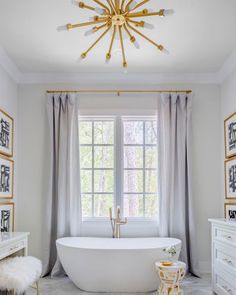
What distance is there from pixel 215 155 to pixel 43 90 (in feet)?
8.39

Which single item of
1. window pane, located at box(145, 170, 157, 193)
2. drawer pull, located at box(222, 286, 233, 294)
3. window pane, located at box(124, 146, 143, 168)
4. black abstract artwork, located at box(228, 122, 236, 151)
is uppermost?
black abstract artwork, located at box(228, 122, 236, 151)

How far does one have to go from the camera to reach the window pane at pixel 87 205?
5.48 meters

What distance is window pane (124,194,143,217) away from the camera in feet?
18.0

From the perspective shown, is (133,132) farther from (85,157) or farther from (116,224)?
(116,224)

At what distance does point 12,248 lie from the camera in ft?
12.1

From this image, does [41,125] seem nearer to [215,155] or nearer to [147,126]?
[147,126]

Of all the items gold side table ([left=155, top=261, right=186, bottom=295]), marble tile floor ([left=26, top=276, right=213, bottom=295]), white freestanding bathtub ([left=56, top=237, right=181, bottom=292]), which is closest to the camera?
gold side table ([left=155, top=261, right=186, bottom=295])

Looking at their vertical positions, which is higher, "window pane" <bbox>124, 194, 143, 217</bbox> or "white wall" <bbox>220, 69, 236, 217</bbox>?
"white wall" <bbox>220, 69, 236, 217</bbox>

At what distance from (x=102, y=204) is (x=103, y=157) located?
0.65 metres

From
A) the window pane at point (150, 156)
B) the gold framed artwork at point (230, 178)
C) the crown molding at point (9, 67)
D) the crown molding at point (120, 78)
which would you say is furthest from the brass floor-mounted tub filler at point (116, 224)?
the crown molding at point (9, 67)

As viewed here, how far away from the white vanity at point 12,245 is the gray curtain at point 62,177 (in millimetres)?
1105

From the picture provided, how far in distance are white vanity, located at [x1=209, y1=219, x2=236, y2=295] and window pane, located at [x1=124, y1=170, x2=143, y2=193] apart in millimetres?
1393

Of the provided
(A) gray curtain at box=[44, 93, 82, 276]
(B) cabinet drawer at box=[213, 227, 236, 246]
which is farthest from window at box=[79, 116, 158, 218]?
(B) cabinet drawer at box=[213, 227, 236, 246]

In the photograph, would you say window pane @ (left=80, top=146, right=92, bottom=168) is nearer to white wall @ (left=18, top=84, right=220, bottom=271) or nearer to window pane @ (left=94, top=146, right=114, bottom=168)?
window pane @ (left=94, top=146, right=114, bottom=168)
